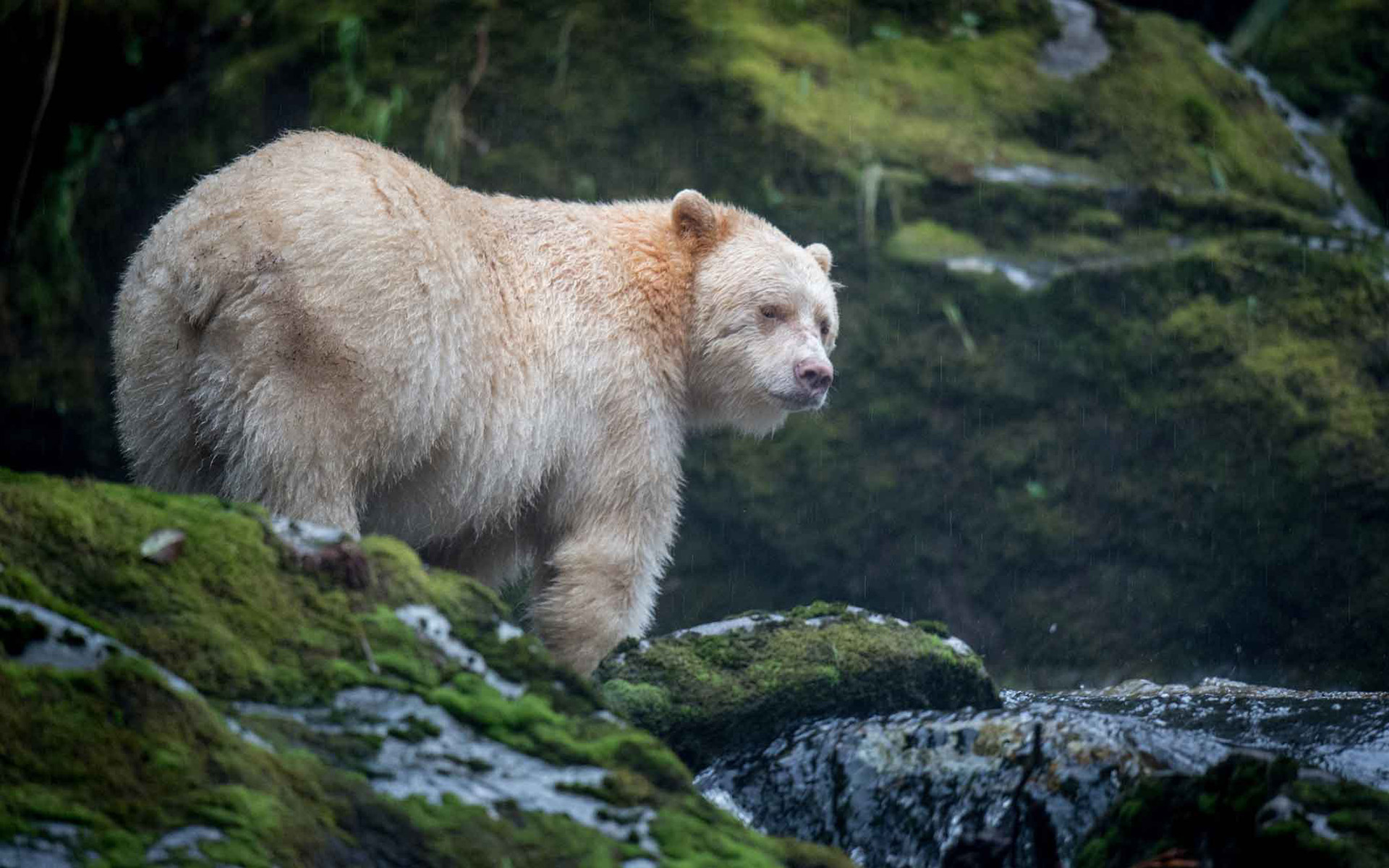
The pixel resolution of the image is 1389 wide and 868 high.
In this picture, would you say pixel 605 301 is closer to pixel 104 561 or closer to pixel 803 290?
pixel 803 290

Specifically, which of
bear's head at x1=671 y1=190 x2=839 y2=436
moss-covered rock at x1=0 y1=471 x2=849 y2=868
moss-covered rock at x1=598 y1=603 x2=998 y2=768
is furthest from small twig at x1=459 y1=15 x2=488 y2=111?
moss-covered rock at x1=0 y1=471 x2=849 y2=868

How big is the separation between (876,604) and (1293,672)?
9.37 ft

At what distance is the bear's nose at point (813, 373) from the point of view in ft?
21.5

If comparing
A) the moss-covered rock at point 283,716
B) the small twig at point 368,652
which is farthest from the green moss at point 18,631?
the small twig at point 368,652

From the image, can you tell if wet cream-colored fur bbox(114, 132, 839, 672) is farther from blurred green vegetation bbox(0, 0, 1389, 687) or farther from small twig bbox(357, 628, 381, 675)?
blurred green vegetation bbox(0, 0, 1389, 687)

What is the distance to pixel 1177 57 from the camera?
11.0m

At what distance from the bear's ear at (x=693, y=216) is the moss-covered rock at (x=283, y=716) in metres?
3.17

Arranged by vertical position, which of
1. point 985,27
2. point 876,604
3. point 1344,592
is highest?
point 985,27

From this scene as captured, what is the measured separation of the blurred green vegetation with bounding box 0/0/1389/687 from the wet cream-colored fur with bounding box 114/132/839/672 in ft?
7.82

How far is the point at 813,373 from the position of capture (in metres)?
6.57

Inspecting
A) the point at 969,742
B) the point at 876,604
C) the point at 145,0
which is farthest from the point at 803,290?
the point at 145,0

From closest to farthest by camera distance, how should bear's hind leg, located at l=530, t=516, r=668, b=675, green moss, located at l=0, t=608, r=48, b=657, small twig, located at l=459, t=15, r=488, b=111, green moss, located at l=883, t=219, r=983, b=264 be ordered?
green moss, located at l=0, t=608, r=48, b=657 < bear's hind leg, located at l=530, t=516, r=668, b=675 < green moss, located at l=883, t=219, r=983, b=264 < small twig, located at l=459, t=15, r=488, b=111

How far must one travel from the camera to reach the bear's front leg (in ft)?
20.0

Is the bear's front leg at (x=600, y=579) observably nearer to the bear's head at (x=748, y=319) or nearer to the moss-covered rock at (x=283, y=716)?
the bear's head at (x=748, y=319)
